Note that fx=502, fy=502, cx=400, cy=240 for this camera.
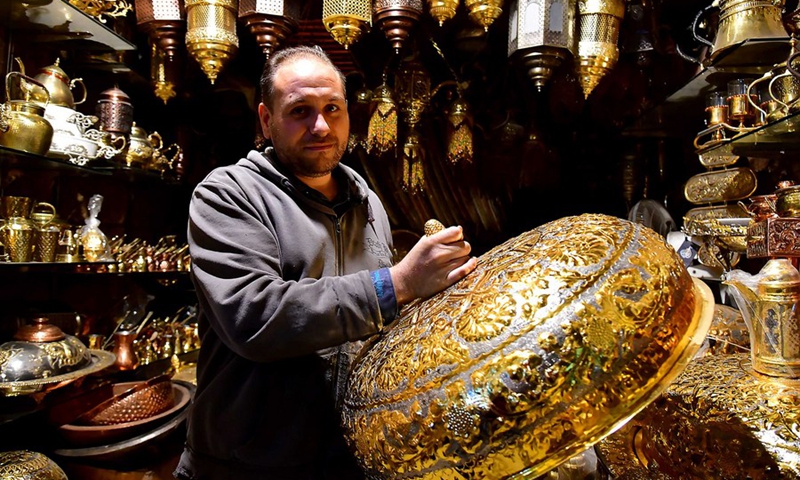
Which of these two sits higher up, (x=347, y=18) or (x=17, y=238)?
(x=347, y=18)

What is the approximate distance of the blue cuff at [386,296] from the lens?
2.71 ft

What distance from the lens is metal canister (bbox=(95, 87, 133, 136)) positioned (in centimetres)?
200

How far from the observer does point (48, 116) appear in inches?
68.4

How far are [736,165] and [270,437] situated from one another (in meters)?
1.64

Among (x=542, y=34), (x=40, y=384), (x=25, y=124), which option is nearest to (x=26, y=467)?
(x=40, y=384)

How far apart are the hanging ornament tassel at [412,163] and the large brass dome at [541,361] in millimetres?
1698

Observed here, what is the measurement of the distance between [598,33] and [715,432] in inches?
62.4

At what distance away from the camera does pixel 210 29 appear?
6.23 ft

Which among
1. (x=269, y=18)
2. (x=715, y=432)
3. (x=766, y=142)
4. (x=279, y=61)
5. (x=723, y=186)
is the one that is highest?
(x=269, y=18)

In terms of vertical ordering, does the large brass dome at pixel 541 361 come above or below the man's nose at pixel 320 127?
below

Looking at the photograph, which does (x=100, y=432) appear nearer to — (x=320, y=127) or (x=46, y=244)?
(x=46, y=244)

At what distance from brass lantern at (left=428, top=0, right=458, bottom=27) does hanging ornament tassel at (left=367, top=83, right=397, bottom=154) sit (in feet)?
1.42

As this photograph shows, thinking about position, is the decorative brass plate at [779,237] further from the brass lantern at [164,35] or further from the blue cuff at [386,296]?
the brass lantern at [164,35]

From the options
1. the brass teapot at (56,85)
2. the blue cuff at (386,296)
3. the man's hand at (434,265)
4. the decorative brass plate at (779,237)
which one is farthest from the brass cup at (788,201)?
the brass teapot at (56,85)
